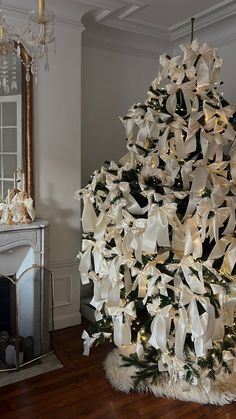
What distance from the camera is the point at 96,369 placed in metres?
2.36

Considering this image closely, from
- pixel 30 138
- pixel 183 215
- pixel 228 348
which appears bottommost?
pixel 228 348

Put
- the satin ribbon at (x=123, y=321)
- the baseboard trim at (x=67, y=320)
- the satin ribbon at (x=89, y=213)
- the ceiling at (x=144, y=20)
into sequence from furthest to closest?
the baseboard trim at (x=67, y=320) → the ceiling at (x=144, y=20) → the satin ribbon at (x=89, y=213) → the satin ribbon at (x=123, y=321)

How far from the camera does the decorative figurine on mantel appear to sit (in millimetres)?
2473

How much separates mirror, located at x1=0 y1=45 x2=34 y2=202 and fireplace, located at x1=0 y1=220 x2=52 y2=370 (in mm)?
431

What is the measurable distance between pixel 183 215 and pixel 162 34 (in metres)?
2.27

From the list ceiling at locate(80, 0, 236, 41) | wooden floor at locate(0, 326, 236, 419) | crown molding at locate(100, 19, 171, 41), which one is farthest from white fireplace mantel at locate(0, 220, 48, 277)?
crown molding at locate(100, 19, 171, 41)

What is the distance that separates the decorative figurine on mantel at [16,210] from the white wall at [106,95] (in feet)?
3.18

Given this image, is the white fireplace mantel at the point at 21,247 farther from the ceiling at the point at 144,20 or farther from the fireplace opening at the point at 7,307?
the ceiling at the point at 144,20

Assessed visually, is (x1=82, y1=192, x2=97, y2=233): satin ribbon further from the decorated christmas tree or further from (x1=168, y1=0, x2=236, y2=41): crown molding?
(x1=168, y1=0, x2=236, y2=41): crown molding

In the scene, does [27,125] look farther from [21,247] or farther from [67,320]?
[67,320]

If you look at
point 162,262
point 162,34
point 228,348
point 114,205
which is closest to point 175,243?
point 162,262

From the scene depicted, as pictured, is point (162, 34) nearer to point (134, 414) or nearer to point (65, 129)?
point (65, 129)

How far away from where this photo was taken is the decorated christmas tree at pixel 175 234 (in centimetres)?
176

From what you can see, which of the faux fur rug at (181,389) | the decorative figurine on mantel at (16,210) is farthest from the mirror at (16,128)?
the faux fur rug at (181,389)
